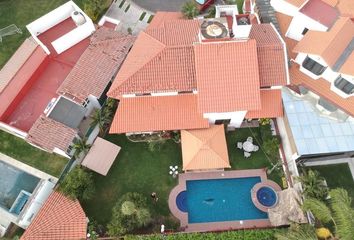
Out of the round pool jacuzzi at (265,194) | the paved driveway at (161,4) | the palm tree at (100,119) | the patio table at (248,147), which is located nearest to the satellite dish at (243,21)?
the patio table at (248,147)

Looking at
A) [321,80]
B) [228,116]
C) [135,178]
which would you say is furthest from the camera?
[135,178]

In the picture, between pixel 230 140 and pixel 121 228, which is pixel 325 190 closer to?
pixel 230 140

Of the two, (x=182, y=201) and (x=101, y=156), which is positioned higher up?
(x=101, y=156)

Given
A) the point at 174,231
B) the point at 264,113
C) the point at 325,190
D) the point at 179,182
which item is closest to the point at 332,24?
the point at 264,113

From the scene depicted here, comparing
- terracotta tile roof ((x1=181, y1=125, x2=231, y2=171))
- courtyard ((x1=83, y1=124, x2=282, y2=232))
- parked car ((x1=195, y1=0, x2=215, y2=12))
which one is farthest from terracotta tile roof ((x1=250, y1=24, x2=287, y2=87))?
parked car ((x1=195, y1=0, x2=215, y2=12))

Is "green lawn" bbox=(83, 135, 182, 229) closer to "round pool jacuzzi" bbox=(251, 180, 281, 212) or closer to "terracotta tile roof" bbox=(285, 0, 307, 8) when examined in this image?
"round pool jacuzzi" bbox=(251, 180, 281, 212)

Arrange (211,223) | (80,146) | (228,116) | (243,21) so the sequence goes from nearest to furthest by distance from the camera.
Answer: (243,21) < (211,223) < (80,146) < (228,116)

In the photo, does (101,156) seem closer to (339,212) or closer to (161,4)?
(339,212)

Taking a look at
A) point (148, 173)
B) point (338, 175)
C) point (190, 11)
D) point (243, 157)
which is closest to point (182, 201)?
point (148, 173)
